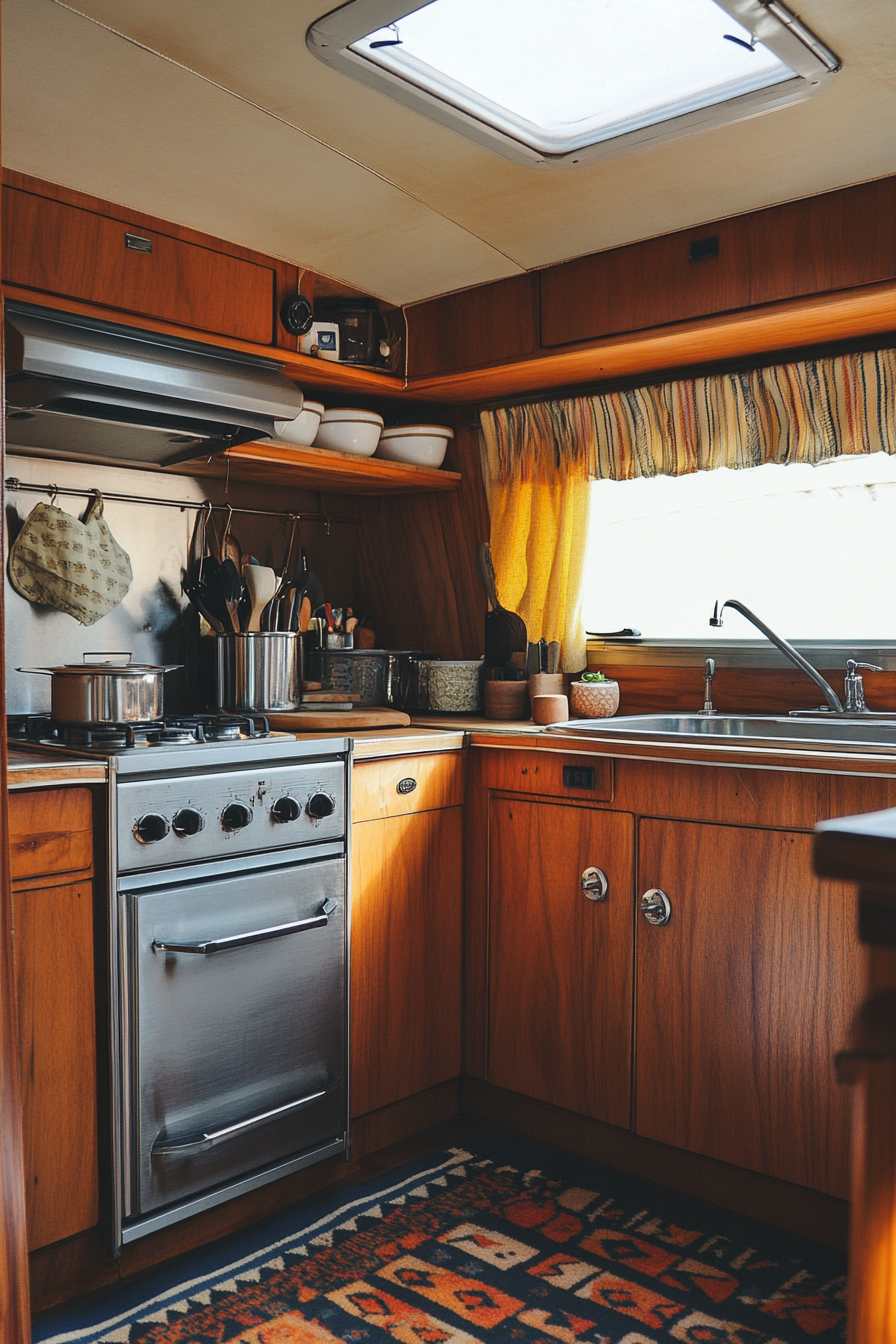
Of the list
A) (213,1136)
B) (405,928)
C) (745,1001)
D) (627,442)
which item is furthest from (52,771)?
(627,442)

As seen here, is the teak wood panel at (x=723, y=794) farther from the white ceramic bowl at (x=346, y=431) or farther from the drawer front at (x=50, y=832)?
the white ceramic bowl at (x=346, y=431)

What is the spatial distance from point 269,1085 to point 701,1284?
2.82 feet

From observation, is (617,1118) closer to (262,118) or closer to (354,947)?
(354,947)

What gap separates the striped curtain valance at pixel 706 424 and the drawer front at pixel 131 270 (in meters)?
0.80

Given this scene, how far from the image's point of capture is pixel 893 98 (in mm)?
1753

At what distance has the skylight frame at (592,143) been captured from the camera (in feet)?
5.01

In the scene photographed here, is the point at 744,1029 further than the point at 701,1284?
Yes

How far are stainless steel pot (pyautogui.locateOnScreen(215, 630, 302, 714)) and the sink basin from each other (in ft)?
2.18

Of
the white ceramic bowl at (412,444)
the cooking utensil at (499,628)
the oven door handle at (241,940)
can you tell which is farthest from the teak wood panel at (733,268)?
the oven door handle at (241,940)

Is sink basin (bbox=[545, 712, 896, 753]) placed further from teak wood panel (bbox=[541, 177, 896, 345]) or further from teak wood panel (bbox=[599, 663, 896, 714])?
teak wood panel (bbox=[541, 177, 896, 345])

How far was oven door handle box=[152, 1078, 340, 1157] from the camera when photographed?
1.84 m

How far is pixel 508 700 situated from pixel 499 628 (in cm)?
28

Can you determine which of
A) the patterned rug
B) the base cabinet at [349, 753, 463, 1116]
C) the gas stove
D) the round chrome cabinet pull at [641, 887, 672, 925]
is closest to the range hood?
the gas stove

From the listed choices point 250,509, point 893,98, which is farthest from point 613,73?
point 250,509
